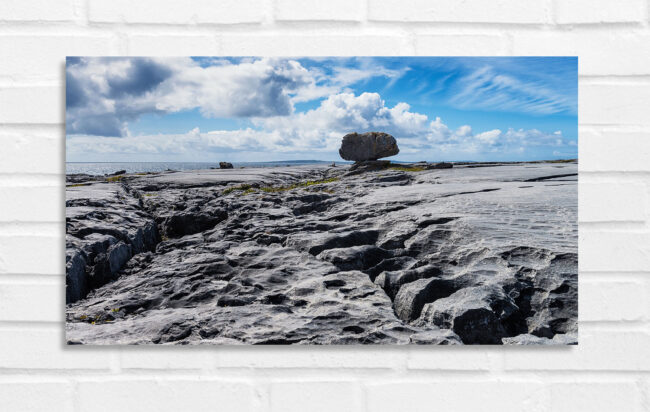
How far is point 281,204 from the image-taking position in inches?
101

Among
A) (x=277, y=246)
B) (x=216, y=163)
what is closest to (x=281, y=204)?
(x=277, y=246)
